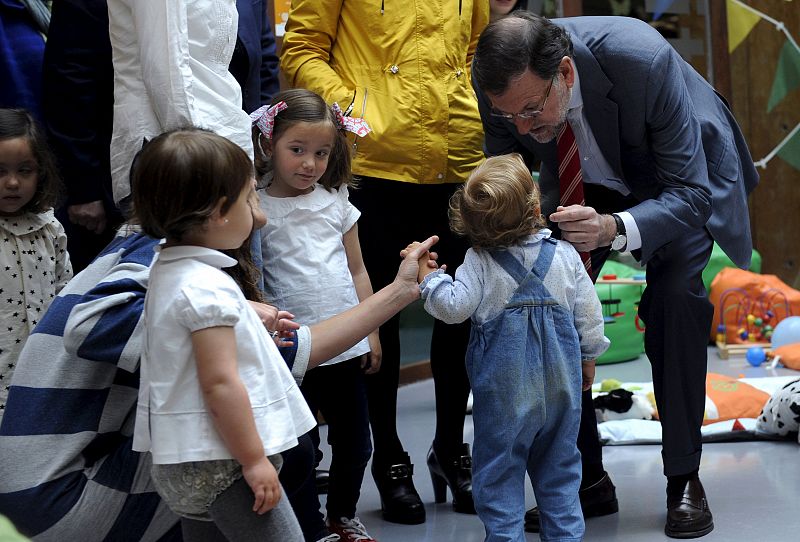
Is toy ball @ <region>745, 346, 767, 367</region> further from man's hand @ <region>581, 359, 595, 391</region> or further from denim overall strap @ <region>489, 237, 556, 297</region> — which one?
denim overall strap @ <region>489, 237, 556, 297</region>

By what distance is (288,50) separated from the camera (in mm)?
2779

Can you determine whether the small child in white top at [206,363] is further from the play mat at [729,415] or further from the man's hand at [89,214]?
the play mat at [729,415]

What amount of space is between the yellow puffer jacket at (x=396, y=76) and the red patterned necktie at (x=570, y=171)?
323 mm

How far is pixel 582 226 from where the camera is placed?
234 cm

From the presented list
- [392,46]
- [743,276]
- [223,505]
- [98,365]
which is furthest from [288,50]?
[743,276]

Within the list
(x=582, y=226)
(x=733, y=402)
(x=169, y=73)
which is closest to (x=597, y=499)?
(x=582, y=226)

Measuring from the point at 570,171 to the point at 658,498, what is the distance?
953 mm

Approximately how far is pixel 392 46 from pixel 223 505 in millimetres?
1425

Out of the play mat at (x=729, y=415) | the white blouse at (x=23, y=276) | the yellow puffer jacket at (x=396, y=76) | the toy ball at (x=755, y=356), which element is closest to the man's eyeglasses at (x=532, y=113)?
the yellow puffer jacket at (x=396, y=76)

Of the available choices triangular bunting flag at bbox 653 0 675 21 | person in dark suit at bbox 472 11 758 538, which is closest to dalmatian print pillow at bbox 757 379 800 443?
person in dark suit at bbox 472 11 758 538

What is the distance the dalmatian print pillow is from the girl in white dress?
2.25m

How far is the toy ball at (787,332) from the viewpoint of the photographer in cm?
484

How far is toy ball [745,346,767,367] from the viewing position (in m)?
4.75

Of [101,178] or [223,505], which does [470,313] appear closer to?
[223,505]
